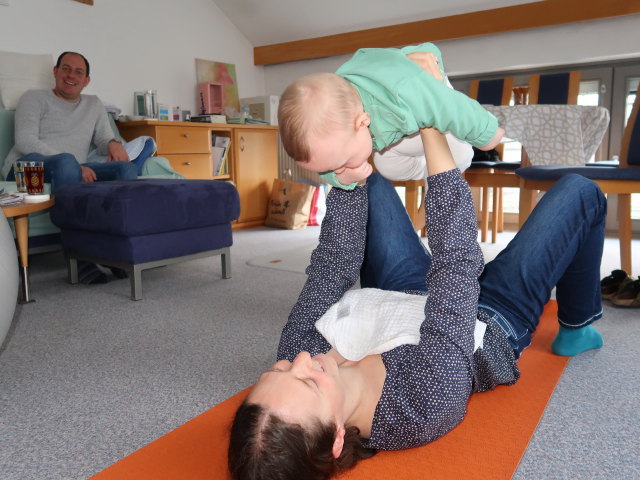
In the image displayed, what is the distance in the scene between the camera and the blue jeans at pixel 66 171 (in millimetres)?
2611

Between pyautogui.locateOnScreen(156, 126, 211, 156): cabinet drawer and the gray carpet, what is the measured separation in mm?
1539

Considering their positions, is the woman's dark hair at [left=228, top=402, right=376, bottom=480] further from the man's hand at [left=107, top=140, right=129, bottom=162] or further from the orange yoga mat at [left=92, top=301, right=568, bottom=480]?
the man's hand at [left=107, top=140, right=129, bottom=162]

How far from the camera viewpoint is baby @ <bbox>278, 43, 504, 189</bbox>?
0.93m

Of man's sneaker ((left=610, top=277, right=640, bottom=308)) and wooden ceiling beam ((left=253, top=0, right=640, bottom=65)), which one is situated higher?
wooden ceiling beam ((left=253, top=0, right=640, bottom=65))

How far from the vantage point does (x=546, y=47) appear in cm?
373

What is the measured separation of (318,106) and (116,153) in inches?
97.3

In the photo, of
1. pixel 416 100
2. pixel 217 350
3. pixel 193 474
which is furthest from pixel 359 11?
pixel 193 474

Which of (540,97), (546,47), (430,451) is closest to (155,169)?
(540,97)

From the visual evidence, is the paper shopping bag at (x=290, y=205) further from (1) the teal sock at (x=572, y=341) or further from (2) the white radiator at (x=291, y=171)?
(1) the teal sock at (x=572, y=341)

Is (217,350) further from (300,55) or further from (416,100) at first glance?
(300,55)

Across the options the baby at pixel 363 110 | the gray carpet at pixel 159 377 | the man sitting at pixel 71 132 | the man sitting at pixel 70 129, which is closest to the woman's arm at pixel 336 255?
the baby at pixel 363 110

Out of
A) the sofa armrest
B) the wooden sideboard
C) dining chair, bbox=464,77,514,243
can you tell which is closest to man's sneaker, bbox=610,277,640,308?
dining chair, bbox=464,77,514,243

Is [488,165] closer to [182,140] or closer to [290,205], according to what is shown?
[290,205]

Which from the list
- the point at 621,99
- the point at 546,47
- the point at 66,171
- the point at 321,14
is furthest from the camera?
the point at 321,14
